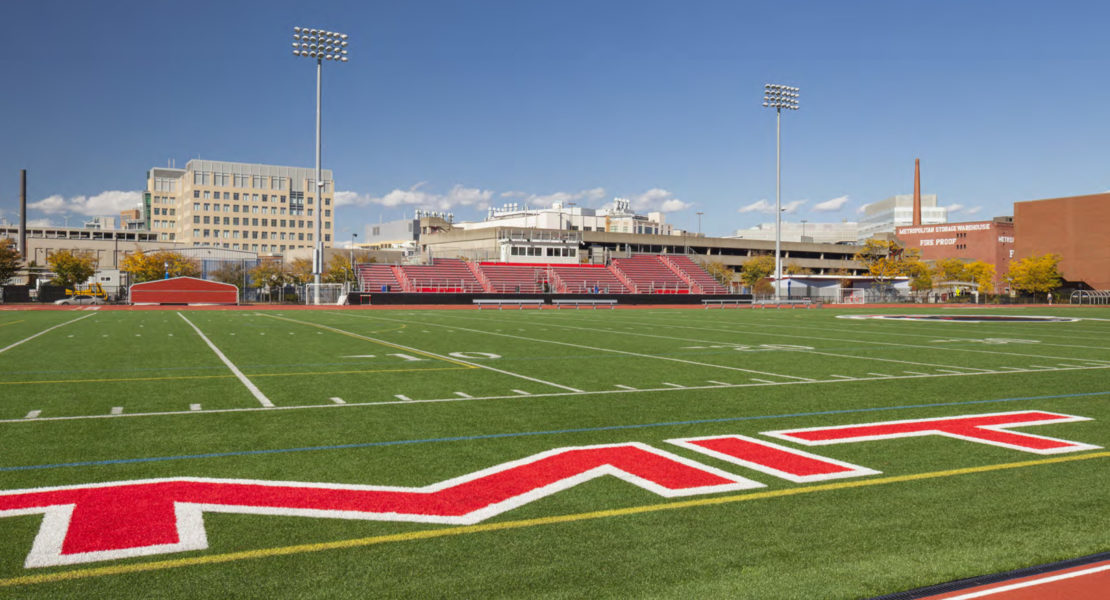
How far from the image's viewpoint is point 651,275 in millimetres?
79938

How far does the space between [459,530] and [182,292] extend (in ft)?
214

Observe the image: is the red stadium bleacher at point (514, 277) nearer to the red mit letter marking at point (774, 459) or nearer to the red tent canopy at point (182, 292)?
the red tent canopy at point (182, 292)

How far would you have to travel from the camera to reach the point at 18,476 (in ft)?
20.2

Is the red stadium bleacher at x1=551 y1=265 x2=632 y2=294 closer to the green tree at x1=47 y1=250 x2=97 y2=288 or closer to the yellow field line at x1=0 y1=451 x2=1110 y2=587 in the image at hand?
the green tree at x1=47 y1=250 x2=97 y2=288

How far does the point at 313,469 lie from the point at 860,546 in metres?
4.19

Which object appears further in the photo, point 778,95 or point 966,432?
point 778,95

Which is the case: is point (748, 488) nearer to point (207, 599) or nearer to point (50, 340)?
point (207, 599)

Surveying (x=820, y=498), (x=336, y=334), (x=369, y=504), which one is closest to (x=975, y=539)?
(x=820, y=498)

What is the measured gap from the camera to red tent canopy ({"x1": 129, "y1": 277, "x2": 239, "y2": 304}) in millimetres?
62562

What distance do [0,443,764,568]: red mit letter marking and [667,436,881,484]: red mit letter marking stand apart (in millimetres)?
431

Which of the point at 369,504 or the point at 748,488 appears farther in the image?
the point at 748,488

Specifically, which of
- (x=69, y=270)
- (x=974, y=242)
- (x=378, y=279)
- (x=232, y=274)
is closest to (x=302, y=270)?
(x=232, y=274)

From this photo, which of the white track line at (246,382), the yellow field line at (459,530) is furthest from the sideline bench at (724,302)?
the yellow field line at (459,530)

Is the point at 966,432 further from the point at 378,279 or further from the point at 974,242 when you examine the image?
the point at 974,242
